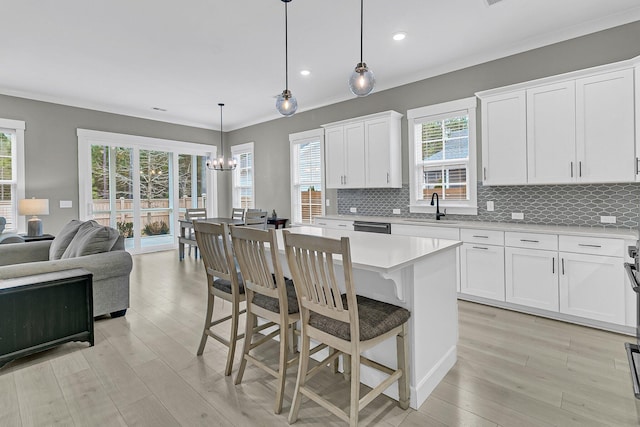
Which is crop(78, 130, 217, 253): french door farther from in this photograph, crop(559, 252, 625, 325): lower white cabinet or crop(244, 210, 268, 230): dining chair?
crop(559, 252, 625, 325): lower white cabinet

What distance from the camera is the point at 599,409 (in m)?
1.90

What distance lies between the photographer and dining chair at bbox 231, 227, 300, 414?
191cm

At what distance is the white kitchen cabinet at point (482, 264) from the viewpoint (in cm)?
350

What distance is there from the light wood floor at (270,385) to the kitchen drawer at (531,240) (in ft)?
2.41

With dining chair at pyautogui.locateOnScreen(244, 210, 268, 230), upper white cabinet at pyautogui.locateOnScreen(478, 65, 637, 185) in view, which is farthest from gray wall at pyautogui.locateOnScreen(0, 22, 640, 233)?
dining chair at pyautogui.locateOnScreen(244, 210, 268, 230)

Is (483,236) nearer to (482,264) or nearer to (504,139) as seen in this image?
(482,264)

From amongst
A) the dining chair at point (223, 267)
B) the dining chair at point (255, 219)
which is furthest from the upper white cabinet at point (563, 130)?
the dining chair at point (255, 219)

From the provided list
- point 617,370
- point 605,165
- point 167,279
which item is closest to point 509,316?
point 617,370

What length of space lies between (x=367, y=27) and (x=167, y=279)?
13.9 ft

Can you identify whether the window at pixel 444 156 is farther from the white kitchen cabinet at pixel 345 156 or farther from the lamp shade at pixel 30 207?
the lamp shade at pixel 30 207

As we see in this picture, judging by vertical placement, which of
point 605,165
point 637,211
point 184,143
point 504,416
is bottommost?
point 504,416

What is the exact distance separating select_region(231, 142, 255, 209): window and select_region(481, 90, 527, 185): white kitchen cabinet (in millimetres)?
5090

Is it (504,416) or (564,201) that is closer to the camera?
(504,416)

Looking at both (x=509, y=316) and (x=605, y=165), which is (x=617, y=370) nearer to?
(x=509, y=316)
